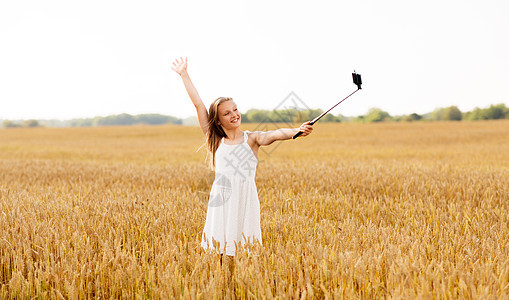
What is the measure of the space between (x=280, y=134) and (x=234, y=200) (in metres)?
0.70

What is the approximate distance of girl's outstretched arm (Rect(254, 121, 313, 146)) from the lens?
2.78 m

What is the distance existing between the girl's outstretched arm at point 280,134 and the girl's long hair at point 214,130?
34 centimetres

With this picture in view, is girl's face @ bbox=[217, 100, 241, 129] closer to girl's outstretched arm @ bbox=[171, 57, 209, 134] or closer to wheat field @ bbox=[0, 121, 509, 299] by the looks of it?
girl's outstretched arm @ bbox=[171, 57, 209, 134]

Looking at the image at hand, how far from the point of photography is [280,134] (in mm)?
3084

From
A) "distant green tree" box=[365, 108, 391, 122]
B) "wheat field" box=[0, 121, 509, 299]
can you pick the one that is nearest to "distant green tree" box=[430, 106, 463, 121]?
"distant green tree" box=[365, 108, 391, 122]

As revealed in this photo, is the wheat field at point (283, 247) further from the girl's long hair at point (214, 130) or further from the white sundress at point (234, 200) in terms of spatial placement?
the girl's long hair at point (214, 130)

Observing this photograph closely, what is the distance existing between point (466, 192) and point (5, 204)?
→ 7027mm

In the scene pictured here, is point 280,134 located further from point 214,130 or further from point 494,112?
point 494,112

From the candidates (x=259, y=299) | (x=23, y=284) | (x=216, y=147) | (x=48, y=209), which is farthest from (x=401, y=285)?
(x=48, y=209)

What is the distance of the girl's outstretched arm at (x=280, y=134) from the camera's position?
2783mm

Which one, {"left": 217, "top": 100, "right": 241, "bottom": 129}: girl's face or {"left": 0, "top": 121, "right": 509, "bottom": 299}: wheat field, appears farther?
{"left": 217, "top": 100, "right": 241, "bottom": 129}: girl's face

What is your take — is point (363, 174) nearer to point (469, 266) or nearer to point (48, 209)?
point (469, 266)

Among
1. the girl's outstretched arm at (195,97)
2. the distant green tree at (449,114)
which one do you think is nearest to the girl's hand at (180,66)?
the girl's outstretched arm at (195,97)

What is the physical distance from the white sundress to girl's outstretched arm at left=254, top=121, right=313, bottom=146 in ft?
0.41
